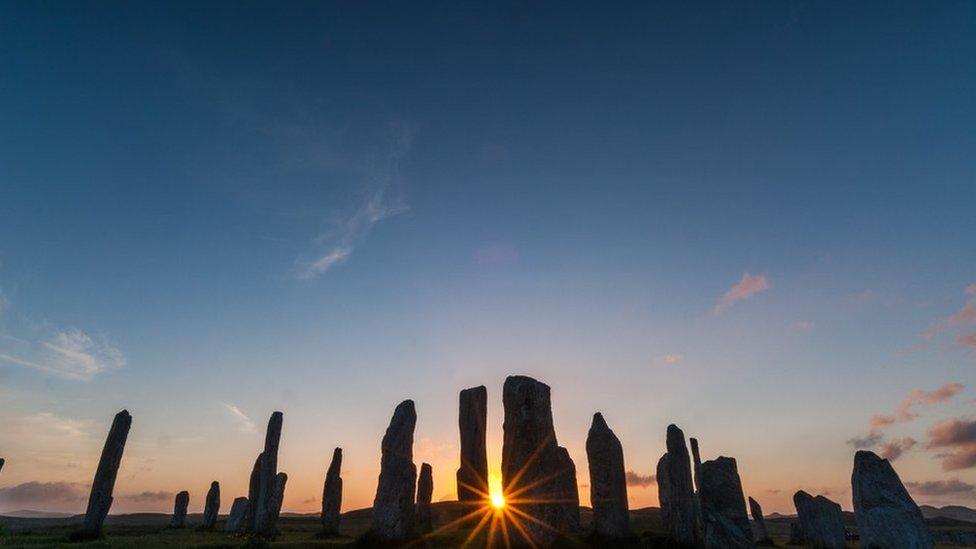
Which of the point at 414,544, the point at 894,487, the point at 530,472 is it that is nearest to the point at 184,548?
the point at 414,544

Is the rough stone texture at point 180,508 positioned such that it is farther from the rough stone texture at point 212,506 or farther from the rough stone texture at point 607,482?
the rough stone texture at point 607,482

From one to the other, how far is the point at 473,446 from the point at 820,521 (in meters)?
16.5

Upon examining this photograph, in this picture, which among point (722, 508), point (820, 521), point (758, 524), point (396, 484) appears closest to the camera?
point (722, 508)

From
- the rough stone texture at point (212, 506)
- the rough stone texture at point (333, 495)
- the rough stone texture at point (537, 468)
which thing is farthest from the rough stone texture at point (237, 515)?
the rough stone texture at point (537, 468)

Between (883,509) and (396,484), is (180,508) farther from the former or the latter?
(883,509)

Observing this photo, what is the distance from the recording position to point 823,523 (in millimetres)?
25500

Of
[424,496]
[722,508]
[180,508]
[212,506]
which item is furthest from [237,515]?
[722,508]

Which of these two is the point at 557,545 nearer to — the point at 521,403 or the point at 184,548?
the point at 521,403

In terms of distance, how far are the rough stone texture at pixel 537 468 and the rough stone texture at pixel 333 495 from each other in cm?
1189

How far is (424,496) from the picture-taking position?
29344 mm

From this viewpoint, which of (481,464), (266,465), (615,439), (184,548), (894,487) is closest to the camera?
(184,548)

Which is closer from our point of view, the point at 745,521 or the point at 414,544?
the point at 745,521

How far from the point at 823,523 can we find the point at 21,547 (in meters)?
30.5

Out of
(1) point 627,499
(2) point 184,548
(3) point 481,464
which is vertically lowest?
(2) point 184,548
